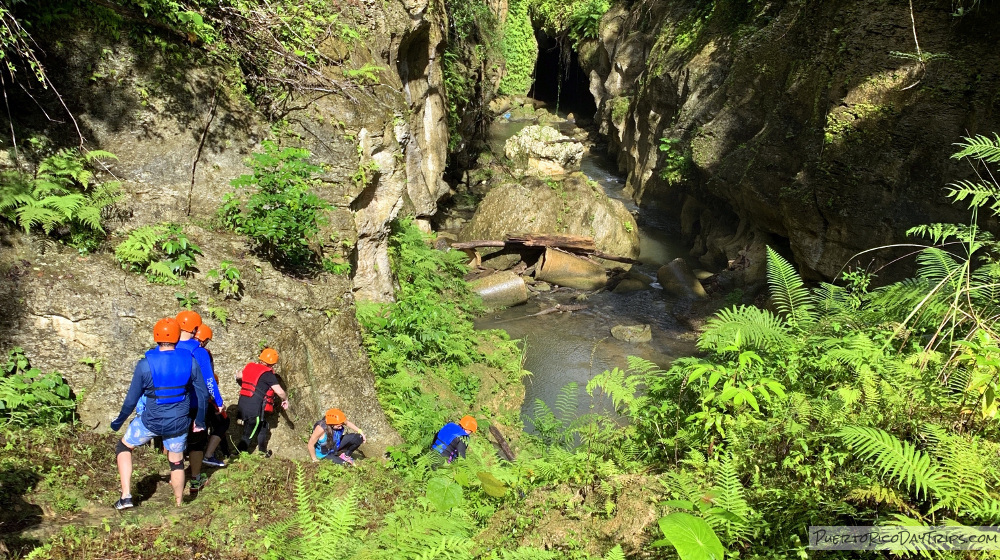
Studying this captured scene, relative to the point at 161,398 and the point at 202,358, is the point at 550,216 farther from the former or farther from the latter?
the point at 161,398

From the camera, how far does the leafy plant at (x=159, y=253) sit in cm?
592

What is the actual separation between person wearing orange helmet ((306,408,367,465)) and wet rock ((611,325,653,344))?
7.02 meters

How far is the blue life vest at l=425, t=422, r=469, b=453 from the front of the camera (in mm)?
6615

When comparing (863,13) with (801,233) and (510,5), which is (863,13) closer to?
(801,233)

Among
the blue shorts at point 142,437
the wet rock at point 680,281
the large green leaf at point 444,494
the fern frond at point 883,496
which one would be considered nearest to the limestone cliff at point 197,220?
the blue shorts at point 142,437

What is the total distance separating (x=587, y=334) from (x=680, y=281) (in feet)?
11.2

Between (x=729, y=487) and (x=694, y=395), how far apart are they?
4.34 feet

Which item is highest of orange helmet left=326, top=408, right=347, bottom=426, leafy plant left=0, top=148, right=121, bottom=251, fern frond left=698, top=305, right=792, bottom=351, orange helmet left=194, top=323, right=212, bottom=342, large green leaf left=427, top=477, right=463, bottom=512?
leafy plant left=0, top=148, right=121, bottom=251

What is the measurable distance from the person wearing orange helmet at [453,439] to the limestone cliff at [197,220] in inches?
25.5

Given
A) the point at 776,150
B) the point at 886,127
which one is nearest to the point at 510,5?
the point at 776,150

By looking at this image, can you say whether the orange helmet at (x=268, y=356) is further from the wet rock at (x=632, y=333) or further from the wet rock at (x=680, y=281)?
the wet rock at (x=680, y=281)

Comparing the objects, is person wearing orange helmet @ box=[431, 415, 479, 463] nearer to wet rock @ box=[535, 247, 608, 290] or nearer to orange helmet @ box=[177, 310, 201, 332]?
orange helmet @ box=[177, 310, 201, 332]

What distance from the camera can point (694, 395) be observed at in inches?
175

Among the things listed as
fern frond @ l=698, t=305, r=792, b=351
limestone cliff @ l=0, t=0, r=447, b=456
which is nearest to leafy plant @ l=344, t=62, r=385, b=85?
limestone cliff @ l=0, t=0, r=447, b=456
